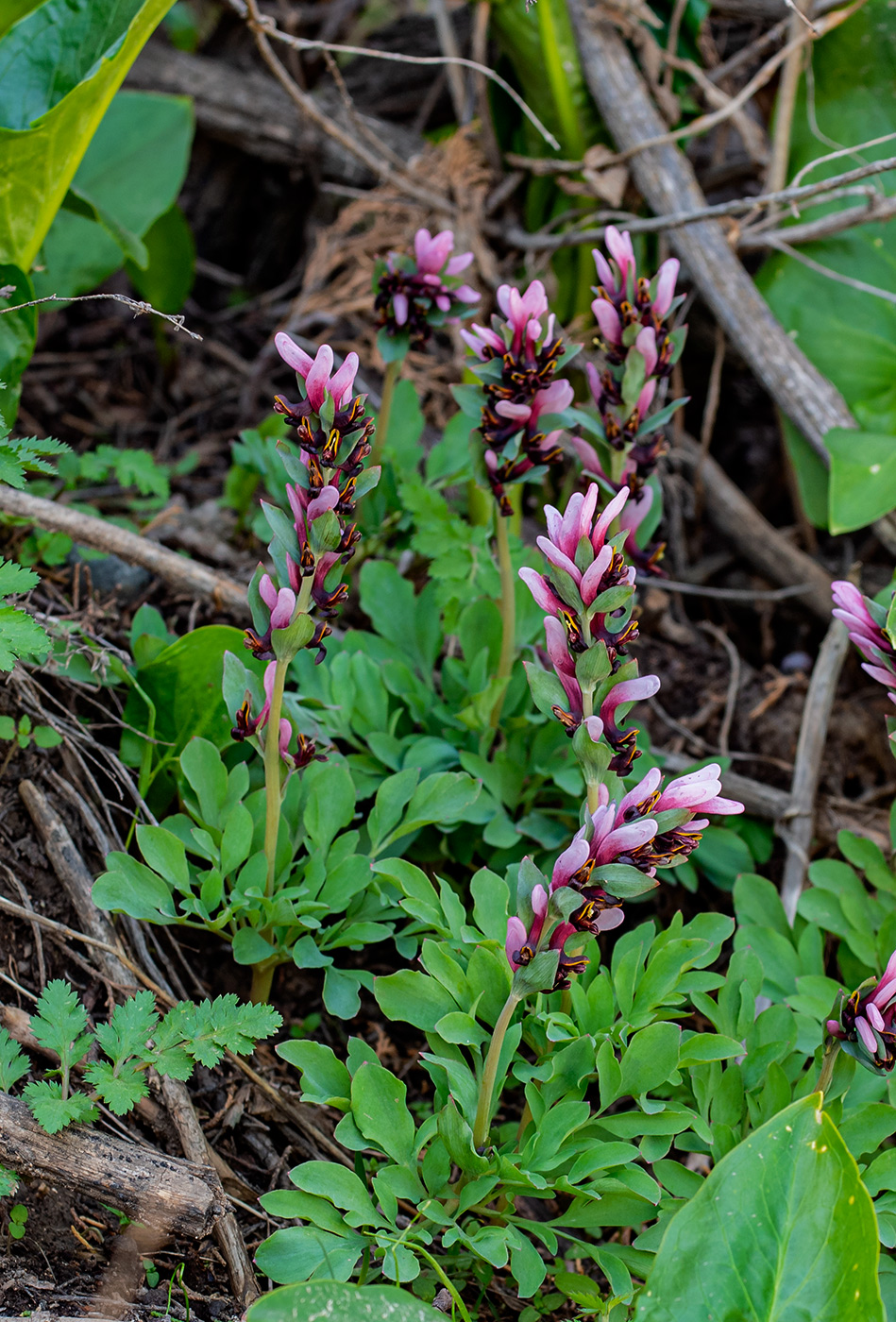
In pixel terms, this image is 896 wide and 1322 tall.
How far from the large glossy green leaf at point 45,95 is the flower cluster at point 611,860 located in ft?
6.11

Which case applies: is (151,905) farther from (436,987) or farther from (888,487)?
(888,487)

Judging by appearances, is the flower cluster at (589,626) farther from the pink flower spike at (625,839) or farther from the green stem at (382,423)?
the green stem at (382,423)

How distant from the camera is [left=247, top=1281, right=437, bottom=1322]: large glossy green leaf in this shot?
1147 millimetres

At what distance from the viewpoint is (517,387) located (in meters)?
1.69

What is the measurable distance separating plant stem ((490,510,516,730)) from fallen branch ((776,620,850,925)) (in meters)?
0.73

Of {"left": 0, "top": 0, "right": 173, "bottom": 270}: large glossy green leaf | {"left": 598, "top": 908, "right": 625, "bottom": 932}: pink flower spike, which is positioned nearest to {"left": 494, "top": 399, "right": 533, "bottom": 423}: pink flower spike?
{"left": 598, "top": 908, "right": 625, "bottom": 932}: pink flower spike

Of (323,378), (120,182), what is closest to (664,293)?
(323,378)

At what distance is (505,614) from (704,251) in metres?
1.40

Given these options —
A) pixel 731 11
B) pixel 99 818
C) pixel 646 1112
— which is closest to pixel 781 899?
pixel 646 1112

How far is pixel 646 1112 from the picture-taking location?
57.7 inches

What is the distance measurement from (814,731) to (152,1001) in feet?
5.46

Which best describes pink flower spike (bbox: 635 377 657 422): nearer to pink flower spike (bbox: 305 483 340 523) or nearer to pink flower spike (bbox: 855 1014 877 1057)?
pink flower spike (bbox: 305 483 340 523)

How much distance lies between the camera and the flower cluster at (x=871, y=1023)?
1.36 metres

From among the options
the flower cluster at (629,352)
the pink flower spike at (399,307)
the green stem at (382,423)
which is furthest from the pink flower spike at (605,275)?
the green stem at (382,423)
